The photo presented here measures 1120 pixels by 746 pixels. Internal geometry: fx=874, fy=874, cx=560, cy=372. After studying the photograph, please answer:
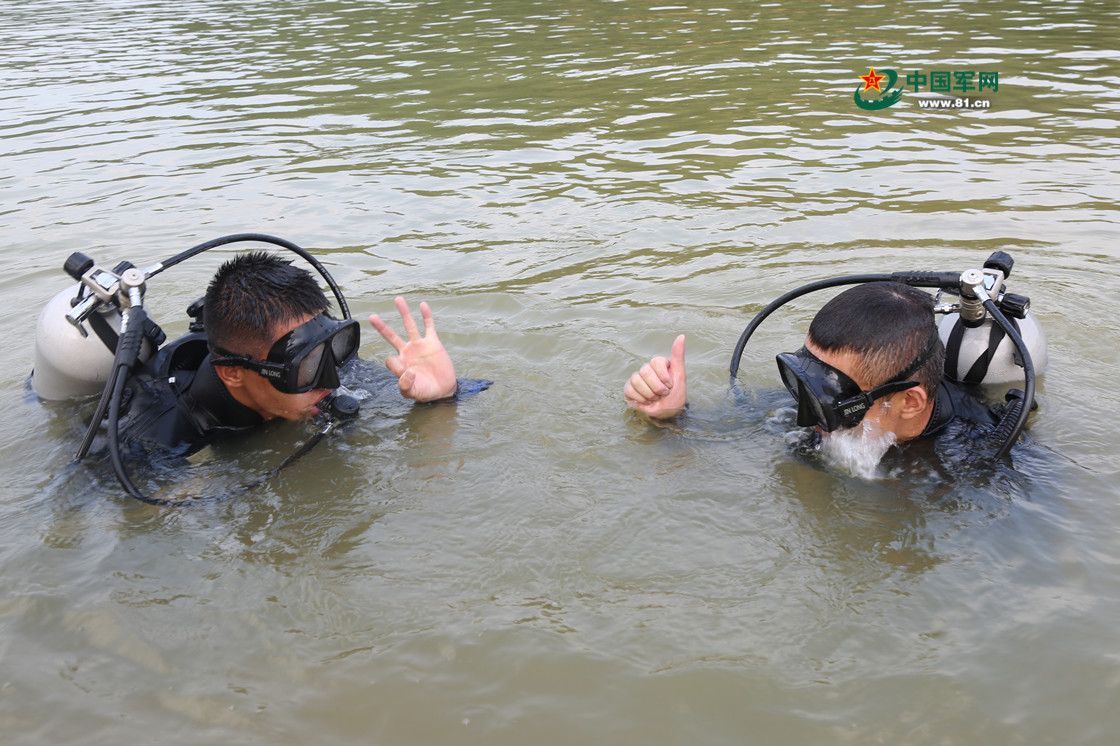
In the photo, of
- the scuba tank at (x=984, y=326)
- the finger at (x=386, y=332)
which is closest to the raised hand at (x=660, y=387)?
the scuba tank at (x=984, y=326)

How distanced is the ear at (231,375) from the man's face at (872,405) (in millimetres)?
2370

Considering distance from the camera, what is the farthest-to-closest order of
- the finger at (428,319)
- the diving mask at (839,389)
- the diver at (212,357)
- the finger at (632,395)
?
the finger at (428,319)
the finger at (632,395)
the diver at (212,357)
the diving mask at (839,389)

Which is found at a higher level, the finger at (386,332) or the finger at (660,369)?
the finger at (386,332)

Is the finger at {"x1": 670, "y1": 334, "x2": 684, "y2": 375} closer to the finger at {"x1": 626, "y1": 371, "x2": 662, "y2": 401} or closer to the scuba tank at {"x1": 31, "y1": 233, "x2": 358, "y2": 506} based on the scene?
the finger at {"x1": 626, "y1": 371, "x2": 662, "y2": 401}

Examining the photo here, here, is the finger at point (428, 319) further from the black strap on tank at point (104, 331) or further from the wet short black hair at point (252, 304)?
A: the black strap on tank at point (104, 331)

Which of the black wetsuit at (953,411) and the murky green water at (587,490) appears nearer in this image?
the murky green water at (587,490)

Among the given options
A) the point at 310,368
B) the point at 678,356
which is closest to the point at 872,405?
the point at 678,356

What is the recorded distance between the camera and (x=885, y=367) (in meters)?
3.28

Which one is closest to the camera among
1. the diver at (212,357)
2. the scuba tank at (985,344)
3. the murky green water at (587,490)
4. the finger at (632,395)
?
the murky green water at (587,490)

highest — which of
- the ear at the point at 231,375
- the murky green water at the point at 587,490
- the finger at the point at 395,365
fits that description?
the ear at the point at 231,375

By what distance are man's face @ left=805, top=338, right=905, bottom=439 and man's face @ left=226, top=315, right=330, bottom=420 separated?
2.11 meters

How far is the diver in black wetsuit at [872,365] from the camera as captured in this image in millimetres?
3275

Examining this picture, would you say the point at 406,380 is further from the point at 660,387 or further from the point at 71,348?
the point at 71,348

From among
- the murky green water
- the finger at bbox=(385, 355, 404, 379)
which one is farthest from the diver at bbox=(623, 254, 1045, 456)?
the finger at bbox=(385, 355, 404, 379)
